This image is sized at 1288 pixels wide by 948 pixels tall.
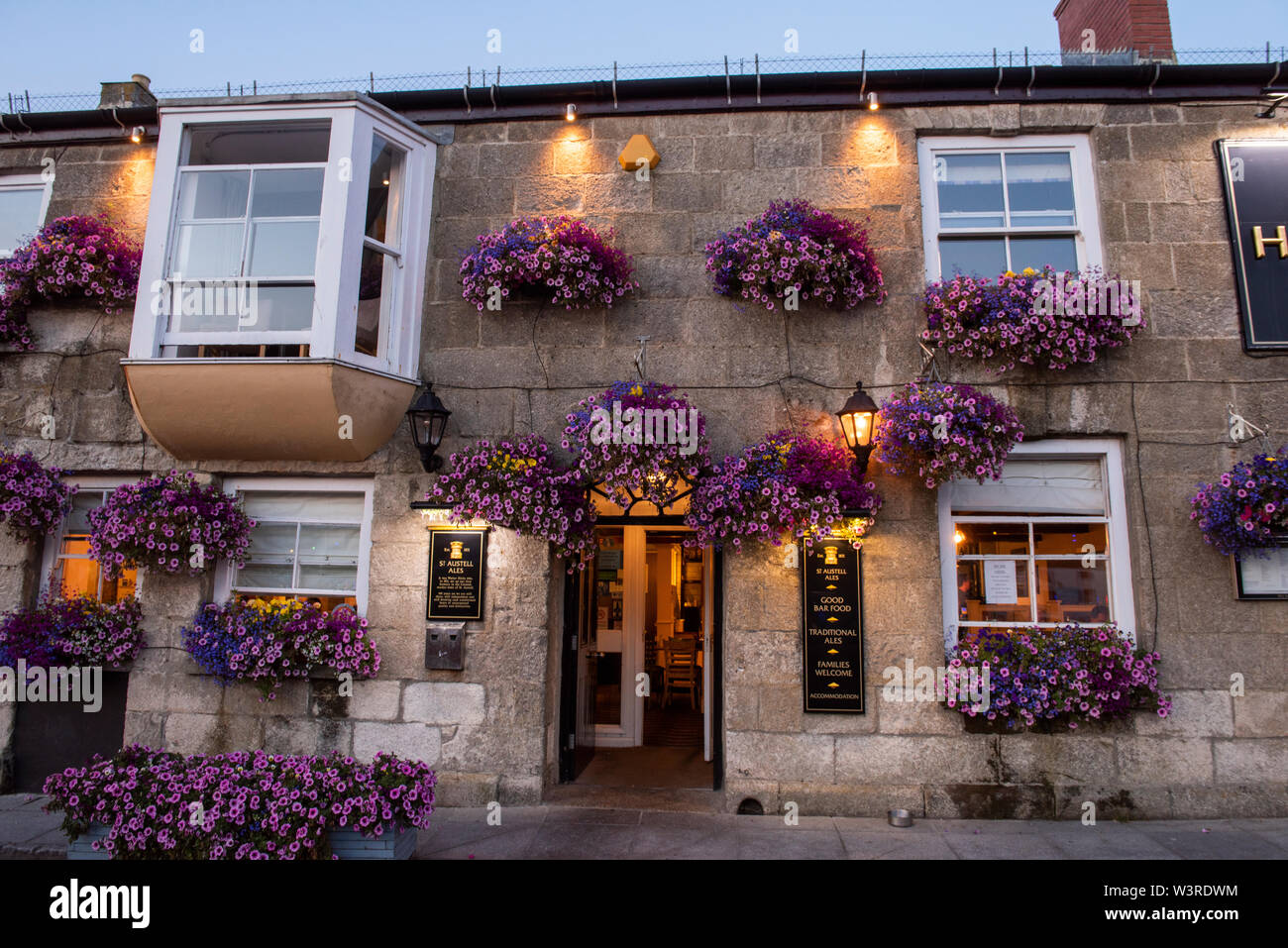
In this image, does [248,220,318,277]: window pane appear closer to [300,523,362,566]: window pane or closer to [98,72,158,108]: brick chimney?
[300,523,362,566]: window pane

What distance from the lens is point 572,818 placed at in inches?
216

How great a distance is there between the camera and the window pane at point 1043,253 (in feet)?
20.3

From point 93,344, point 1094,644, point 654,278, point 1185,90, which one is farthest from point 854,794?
point 93,344

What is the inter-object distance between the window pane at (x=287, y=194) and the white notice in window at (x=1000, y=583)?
6.29 meters

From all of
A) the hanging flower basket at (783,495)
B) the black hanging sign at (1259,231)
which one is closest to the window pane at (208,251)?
the hanging flower basket at (783,495)

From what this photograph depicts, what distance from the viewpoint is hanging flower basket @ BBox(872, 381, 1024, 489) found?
5266mm

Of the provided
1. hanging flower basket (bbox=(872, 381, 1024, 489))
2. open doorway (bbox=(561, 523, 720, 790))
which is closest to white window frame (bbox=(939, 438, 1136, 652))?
hanging flower basket (bbox=(872, 381, 1024, 489))

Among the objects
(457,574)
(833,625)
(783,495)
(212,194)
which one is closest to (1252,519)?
(833,625)

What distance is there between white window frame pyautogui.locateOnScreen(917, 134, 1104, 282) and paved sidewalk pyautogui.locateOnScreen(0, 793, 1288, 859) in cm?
429

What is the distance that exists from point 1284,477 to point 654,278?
4.89 m

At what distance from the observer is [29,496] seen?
6.09 meters

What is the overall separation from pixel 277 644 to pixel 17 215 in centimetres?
526

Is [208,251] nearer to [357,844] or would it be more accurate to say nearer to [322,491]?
[322,491]
